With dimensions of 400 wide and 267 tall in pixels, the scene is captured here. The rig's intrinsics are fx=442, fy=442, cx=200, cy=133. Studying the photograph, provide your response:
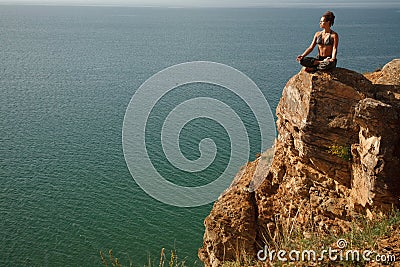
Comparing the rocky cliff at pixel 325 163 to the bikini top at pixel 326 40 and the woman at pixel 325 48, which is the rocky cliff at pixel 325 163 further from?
the bikini top at pixel 326 40

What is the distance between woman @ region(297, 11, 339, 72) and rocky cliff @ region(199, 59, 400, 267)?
0.95ft

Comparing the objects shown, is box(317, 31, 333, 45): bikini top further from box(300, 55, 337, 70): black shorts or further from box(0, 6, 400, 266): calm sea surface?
box(0, 6, 400, 266): calm sea surface

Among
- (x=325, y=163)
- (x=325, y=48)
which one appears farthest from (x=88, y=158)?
(x=325, y=48)

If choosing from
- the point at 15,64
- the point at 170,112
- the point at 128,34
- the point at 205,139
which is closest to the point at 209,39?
the point at 128,34

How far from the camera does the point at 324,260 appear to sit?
879cm

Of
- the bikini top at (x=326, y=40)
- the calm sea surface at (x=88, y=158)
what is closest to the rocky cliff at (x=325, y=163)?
the bikini top at (x=326, y=40)

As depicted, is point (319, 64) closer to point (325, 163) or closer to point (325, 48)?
point (325, 48)

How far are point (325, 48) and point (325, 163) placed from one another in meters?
3.79

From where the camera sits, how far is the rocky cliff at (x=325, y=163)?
12.6m

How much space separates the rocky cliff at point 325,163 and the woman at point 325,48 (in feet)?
0.95

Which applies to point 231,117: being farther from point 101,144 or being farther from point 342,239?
point 342,239

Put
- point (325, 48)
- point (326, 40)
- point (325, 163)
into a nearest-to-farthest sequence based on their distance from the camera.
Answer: point (326, 40), point (325, 48), point (325, 163)

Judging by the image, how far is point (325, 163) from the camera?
14680 millimetres

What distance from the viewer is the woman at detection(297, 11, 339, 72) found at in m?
14.0
